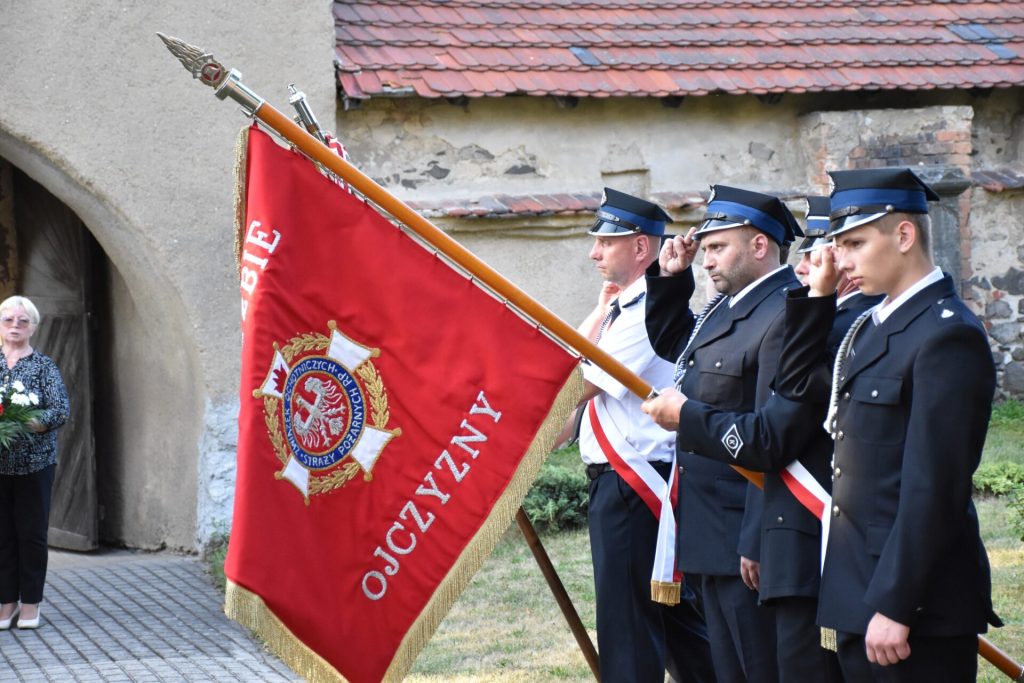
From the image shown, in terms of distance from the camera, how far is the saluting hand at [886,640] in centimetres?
302

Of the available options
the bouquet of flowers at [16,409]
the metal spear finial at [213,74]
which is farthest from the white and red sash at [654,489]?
the bouquet of flowers at [16,409]

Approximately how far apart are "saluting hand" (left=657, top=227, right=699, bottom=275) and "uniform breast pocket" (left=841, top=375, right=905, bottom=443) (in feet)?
3.74

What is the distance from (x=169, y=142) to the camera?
28.6 feet

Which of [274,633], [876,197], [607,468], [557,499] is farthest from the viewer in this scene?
[557,499]

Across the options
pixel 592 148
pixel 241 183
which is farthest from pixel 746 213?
pixel 592 148

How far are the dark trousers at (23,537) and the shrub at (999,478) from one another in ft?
18.3

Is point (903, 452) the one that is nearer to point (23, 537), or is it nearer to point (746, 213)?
point (746, 213)

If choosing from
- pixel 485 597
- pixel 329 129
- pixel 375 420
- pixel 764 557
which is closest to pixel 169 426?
pixel 329 129

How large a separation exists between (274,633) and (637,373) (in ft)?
4.86

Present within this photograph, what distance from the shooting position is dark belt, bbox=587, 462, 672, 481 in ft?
15.0

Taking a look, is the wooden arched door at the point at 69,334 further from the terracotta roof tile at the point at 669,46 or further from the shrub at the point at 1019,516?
the shrub at the point at 1019,516

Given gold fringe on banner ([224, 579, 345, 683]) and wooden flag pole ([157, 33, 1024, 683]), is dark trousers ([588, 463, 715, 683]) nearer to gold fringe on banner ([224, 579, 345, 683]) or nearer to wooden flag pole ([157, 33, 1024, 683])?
wooden flag pole ([157, 33, 1024, 683])

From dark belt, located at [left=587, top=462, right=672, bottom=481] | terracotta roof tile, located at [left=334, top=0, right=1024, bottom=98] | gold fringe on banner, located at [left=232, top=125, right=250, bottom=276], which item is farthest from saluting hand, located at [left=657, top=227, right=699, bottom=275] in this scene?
terracotta roof tile, located at [left=334, top=0, right=1024, bottom=98]

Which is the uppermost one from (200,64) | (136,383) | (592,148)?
(200,64)
